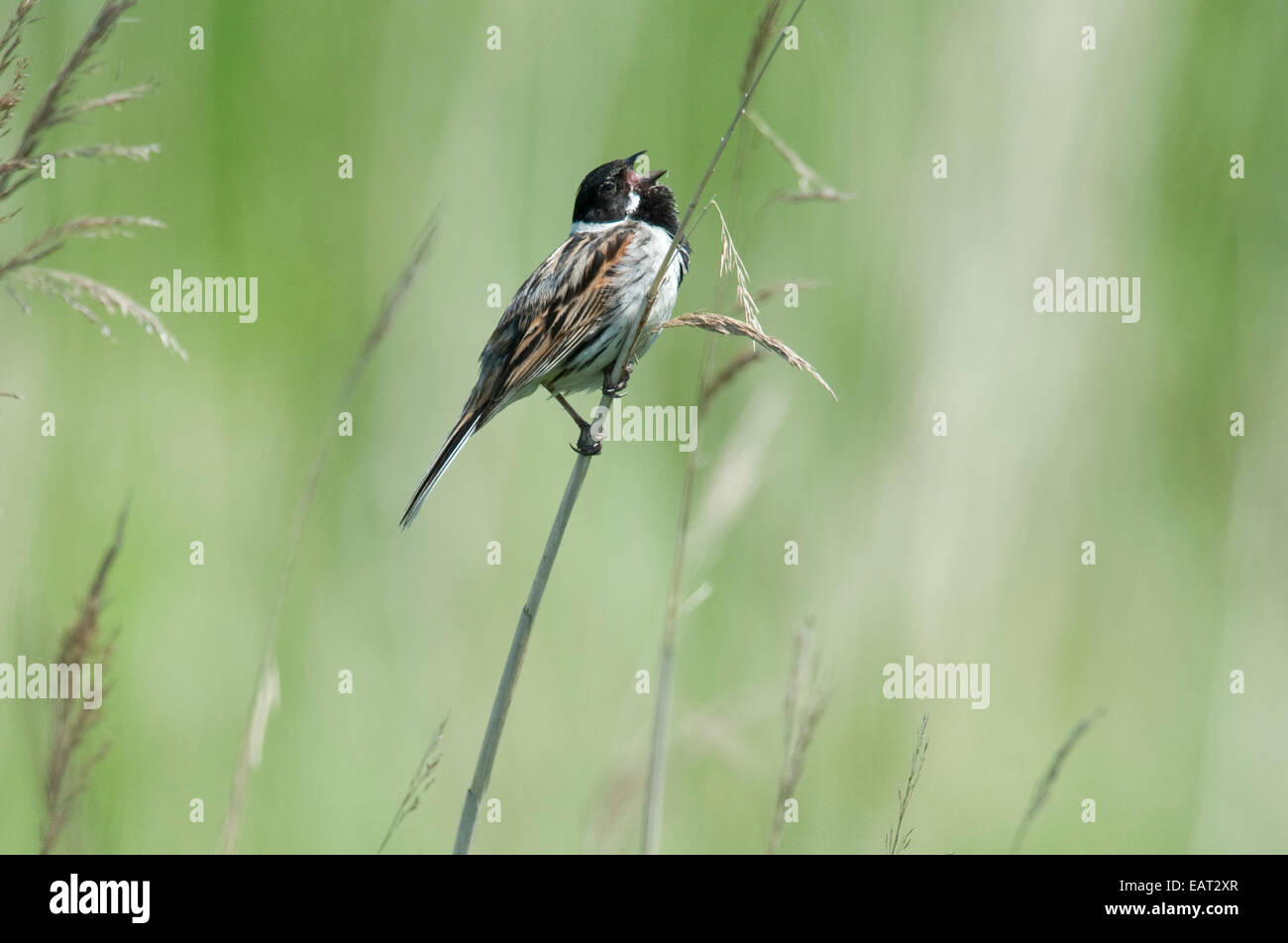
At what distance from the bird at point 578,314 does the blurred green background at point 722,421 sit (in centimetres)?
59

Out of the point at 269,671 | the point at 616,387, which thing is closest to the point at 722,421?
the point at 616,387

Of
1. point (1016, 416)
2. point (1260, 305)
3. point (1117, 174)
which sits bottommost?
point (1016, 416)

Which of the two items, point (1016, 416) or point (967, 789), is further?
point (1016, 416)

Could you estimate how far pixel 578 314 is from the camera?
373 centimetres

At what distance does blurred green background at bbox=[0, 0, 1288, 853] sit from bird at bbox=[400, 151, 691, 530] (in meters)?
0.59

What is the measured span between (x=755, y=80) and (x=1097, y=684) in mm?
3286

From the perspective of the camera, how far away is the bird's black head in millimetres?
4219

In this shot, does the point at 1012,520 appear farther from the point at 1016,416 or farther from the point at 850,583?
the point at 850,583

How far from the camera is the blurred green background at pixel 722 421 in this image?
4.14 meters

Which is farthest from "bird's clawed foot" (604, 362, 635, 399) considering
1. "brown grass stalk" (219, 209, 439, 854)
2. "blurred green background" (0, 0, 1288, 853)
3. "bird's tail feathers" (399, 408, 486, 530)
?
"blurred green background" (0, 0, 1288, 853)

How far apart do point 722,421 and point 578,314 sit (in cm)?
156

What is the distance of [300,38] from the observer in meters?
5.18

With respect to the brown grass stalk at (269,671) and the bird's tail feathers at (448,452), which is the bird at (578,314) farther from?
the brown grass stalk at (269,671)

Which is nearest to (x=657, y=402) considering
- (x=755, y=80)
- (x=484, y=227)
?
(x=484, y=227)
